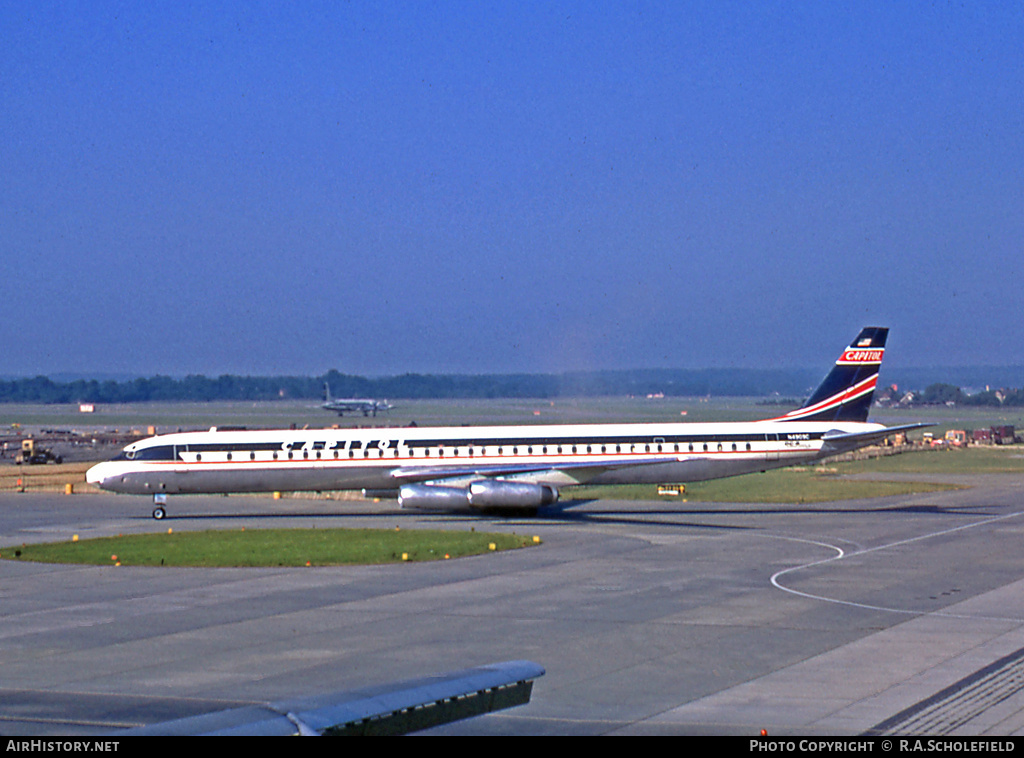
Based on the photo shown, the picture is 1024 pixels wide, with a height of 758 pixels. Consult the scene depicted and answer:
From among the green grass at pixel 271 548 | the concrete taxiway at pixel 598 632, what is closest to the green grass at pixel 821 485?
the concrete taxiway at pixel 598 632

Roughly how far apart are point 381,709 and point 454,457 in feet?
125

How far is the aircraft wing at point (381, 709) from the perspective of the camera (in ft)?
27.1

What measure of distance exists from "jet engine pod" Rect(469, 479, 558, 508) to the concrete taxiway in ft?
15.9

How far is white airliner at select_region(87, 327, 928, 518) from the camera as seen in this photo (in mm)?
46750

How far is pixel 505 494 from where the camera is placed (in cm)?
4475

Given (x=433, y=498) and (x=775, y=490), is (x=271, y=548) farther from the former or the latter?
(x=775, y=490)

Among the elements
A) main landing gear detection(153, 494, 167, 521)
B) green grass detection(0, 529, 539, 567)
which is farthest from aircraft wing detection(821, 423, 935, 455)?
main landing gear detection(153, 494, 167, 521)

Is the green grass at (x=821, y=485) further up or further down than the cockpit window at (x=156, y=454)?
further down

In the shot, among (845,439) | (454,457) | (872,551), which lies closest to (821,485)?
(845,439)

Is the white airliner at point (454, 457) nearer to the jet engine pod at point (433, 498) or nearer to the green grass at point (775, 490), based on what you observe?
the jet engine pod at point (433, 498)

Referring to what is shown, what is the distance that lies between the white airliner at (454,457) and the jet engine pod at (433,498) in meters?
0.83

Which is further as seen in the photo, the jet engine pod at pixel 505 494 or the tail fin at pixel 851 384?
the tail fin at pixel 851 384

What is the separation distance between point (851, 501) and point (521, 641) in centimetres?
3299

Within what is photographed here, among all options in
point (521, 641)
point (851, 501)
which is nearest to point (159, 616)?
point (521, 641)
